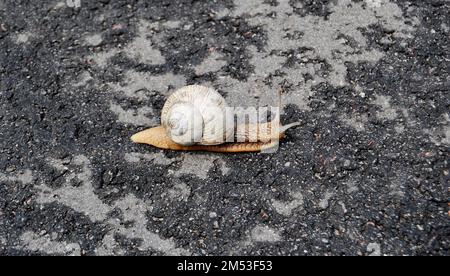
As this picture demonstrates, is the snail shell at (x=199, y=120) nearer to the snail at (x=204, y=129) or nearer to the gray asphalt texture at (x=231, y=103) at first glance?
the snail at (x=204, y=129)

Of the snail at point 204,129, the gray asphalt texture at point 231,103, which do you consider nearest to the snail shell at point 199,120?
the snail at point 204,129

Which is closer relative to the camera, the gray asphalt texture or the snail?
the gray asphalt texture

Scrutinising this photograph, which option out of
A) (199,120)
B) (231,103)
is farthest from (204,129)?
(231,103)

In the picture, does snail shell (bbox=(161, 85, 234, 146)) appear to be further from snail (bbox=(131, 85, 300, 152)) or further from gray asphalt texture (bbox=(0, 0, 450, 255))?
gray asphalt texture (bbox=(0, 0, 450, 255))

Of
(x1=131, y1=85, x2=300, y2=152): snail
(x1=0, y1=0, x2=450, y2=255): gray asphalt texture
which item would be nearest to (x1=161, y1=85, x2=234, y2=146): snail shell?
(x1=131, y1=85, x2=300, y2=152): snail

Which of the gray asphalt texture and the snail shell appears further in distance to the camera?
the snail shell
